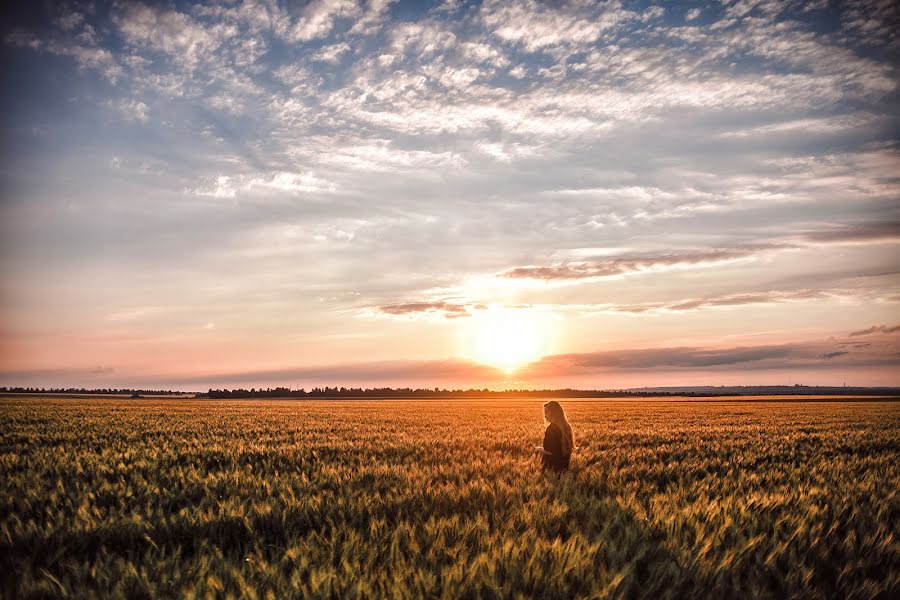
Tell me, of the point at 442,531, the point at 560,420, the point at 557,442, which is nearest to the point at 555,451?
the point at 557,442

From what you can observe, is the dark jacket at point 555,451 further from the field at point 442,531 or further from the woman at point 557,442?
the field at point 442,531

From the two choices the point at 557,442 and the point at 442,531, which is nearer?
the point at 442,531

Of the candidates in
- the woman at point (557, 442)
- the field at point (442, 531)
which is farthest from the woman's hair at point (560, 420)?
the field at point (442, 531)

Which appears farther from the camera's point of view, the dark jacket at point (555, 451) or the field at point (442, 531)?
the dark jacket at point (555, 451)

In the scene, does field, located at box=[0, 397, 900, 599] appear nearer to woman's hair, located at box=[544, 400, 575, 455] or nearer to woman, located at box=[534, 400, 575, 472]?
woman, located at box=[534, 400, 575, 472]

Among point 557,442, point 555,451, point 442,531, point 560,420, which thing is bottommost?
point 555,451

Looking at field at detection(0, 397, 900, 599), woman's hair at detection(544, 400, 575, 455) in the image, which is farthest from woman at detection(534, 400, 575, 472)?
field at detection(0, 397, 900, 599)

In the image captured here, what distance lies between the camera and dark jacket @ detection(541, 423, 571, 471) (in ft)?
29.2

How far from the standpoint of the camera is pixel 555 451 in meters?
8.93

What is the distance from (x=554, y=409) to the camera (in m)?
8.92

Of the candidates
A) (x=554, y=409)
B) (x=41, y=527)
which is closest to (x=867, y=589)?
(x=554, y=409)

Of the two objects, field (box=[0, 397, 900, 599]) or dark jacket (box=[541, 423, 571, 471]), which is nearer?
field (box=[0, 397, 900, 599])

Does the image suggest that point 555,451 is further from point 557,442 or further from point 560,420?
point 560,420

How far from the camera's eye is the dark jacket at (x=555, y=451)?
8891 mm
